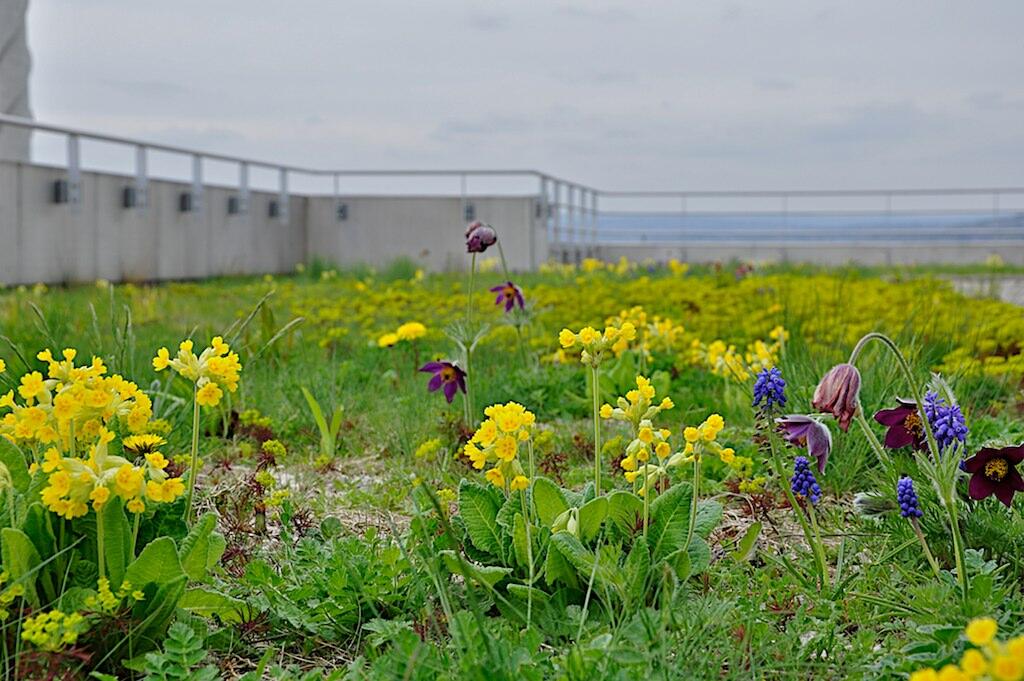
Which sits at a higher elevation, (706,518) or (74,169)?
(74,169)

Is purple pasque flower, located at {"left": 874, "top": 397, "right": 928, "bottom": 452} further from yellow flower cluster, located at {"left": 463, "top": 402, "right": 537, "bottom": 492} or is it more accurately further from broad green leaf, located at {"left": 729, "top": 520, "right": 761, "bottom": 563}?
yellow flower cluster, located at {"left": 463, "top": 402, "right": 537, "bottom": 492}

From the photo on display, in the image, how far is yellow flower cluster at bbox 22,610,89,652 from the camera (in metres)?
1.41

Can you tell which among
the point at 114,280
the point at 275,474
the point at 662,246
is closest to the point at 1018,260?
the point at 662,246

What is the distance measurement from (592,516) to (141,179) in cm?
1142

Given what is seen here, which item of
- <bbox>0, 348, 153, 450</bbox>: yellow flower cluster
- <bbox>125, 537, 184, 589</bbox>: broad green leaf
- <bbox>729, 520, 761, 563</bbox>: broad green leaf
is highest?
<bbox>0, 348, 153, 450</bbox>: yellow flower cluster

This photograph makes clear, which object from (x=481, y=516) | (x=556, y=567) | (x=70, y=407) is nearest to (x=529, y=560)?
(x=556, y=567)

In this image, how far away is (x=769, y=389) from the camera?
1.84 meters

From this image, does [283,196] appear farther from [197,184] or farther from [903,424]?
[903,424]

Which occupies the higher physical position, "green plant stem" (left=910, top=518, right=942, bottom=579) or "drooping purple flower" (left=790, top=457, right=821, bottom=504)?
"drooping purple flower" (left=790, top=457, right=821, bottom=504)

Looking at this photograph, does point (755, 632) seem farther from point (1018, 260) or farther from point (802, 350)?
point (1018, 260)

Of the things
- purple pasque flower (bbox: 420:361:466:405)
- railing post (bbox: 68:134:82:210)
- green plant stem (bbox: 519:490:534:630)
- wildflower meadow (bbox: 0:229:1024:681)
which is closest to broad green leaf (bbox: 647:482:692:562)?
wildflower meadow (bbox: 0:229:1024:681)

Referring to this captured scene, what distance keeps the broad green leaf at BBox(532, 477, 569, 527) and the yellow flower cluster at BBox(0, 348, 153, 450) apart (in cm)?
70

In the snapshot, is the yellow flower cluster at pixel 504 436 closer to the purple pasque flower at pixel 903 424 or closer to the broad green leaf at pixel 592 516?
the broad green leaf at pixel 592 516

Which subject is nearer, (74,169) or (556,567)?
(556,567)
